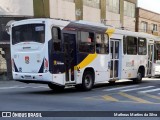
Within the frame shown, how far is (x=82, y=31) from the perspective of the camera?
1656 centimetres

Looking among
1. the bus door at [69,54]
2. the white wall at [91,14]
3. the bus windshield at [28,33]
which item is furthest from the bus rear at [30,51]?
the white wall at [91,14]

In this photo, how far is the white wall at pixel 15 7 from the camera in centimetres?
3266

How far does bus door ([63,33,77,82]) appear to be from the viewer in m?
15.5

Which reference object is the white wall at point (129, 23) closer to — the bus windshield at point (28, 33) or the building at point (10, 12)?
the building at point (10, 12)

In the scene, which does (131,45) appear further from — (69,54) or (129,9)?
(129,9)

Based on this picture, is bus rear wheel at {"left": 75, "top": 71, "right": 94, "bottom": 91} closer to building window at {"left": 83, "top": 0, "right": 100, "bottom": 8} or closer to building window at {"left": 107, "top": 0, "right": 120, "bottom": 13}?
building window at {"left": 83, "top": 0, "right": 100, "bottom": 8}

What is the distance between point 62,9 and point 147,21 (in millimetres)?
22671

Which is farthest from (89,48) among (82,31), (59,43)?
(59,43)

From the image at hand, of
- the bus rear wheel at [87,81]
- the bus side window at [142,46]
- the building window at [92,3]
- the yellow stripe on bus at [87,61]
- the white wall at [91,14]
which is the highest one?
the building window at [92,3]

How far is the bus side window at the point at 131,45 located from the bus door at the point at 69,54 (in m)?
5.40

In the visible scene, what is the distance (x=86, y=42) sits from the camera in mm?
16781

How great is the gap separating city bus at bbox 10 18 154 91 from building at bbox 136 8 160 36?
3359cm

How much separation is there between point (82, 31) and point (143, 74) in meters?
7.60

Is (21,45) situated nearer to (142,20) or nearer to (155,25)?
(142,20)
